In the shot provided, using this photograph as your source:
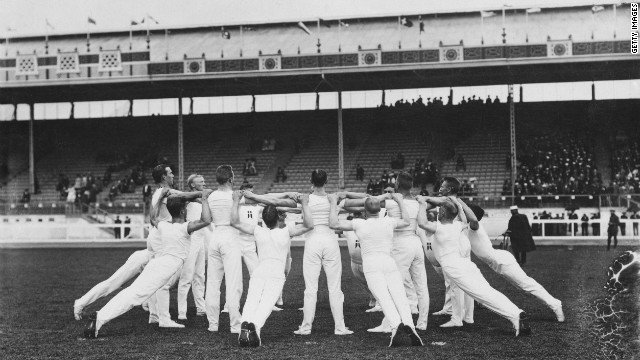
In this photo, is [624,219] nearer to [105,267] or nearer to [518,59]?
[518,59]

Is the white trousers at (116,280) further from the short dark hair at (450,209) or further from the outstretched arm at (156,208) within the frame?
the short dark hair at (450,209)

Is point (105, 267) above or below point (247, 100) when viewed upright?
below

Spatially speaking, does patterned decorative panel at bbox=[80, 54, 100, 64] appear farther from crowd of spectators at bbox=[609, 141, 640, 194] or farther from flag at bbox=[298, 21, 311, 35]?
crowd of spectators at bbox=[609, 141, 640, 194]

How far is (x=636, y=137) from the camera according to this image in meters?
35.9

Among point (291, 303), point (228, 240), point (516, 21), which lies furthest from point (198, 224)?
point (516, 21)

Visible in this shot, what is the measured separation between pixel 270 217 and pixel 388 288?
1.68 metres

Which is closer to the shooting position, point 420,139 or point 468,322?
point 468,322

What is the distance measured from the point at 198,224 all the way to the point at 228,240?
1.44 ft

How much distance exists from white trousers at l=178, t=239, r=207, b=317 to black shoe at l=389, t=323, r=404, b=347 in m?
3.69

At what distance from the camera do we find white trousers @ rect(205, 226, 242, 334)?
10.3m

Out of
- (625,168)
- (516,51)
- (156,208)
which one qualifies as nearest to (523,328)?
(156,208)

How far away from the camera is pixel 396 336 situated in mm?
9172

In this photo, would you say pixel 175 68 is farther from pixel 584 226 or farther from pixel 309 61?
pixel 584 226

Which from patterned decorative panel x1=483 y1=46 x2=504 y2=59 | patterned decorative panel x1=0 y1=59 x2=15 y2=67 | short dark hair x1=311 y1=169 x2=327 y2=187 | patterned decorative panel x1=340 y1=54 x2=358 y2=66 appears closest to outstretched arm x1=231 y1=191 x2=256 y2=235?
short dark hair x1=311 y1=169 x2=327 y2=187
